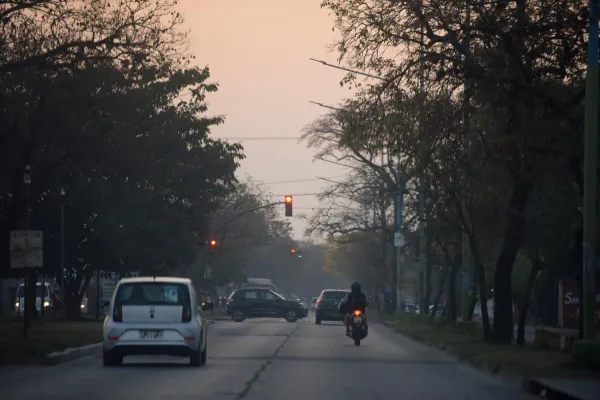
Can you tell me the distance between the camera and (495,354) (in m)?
25.8

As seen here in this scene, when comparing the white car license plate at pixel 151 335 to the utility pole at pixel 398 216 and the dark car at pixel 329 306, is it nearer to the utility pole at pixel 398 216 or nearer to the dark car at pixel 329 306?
the utility pole at pixel 398 216

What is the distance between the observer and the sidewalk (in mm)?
16422

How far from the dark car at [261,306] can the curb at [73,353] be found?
1271 inches

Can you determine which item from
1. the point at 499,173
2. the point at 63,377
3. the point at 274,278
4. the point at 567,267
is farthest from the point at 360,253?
the point at 63,377

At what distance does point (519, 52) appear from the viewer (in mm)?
22531

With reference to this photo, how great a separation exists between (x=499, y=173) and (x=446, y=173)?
1502 millimetres

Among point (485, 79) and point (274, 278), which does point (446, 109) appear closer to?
point (485, 79)

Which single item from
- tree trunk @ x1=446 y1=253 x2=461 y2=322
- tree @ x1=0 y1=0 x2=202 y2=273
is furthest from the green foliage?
tree trunk @ x1=446 y1=253 x2=461 y2=322

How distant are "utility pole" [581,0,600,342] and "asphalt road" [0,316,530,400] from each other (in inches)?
78.8

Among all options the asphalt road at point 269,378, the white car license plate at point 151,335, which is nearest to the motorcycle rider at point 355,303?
the asphalt road at point 269,378

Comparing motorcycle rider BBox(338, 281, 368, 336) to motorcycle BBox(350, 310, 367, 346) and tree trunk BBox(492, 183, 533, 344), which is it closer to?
motorcycle BBox(350, 310, 367, 346)

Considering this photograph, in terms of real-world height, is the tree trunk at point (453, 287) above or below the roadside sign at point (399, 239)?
below

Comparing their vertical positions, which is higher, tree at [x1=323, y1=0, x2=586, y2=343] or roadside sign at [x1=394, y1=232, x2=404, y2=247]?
tree at [x1=323, y1=0, x2=586, y2=343]

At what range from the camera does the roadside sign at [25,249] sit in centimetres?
2741
